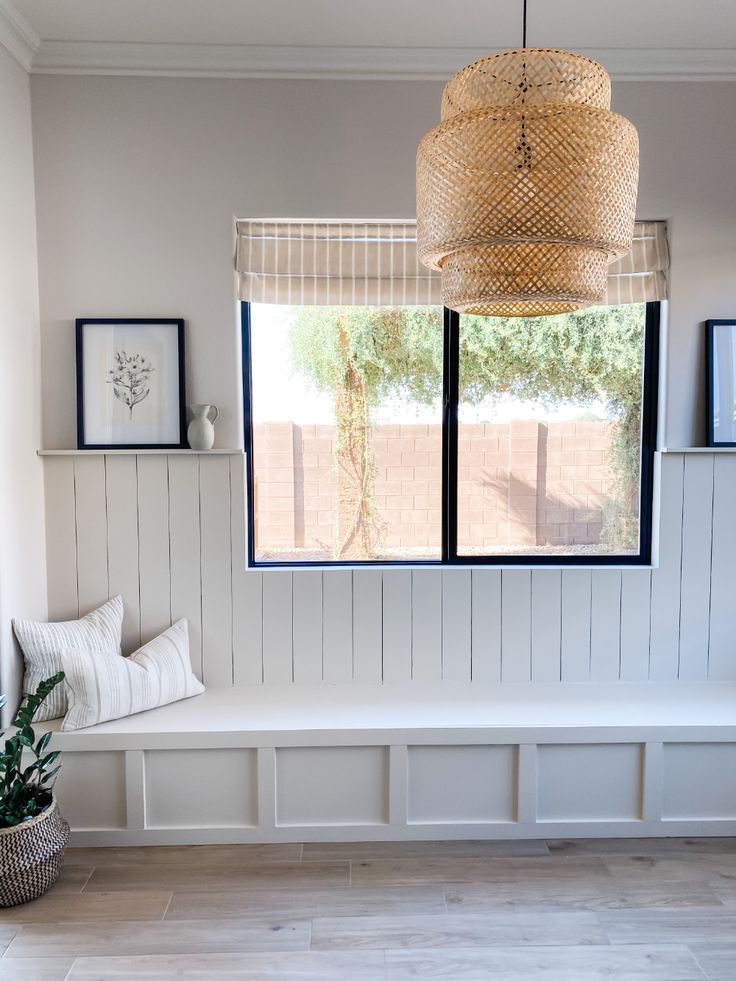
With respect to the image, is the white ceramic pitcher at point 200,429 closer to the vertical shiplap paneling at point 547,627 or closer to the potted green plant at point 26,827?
the potted green plant at point 26,827

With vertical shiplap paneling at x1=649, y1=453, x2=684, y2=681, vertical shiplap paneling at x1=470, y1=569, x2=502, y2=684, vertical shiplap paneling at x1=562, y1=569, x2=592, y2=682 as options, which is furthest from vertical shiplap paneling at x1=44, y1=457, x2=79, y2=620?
vertical shiplap paneling at x1=649, y1=453, x2=684, y2=681

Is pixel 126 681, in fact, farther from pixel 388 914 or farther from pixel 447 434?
pixel 447 434

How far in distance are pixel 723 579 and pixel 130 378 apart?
243 centimetres

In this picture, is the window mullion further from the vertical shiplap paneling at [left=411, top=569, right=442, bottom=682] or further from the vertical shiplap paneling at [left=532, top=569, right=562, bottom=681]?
the vertical shiplap paneling at [left=532, top=569, right=562, bottom=681]

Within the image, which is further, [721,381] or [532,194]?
[721,381]

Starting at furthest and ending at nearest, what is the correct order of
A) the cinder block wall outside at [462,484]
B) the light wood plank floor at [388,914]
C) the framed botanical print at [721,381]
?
the cinder block wall outside at [462,484], the framed botanical print at [721,381], the light wood plank floor at [388,914]

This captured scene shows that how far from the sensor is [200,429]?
2.68m

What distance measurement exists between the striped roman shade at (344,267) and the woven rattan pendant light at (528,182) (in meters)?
1.23

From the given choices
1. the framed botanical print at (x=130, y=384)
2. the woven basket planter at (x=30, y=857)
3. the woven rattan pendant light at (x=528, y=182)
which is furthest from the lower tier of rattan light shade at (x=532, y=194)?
the woven basket planter at (x=30, y=857)

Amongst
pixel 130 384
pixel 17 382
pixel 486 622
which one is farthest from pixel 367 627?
pixel 17 382

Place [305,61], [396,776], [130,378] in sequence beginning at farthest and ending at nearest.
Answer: [130,378], [305,61], [396,776]

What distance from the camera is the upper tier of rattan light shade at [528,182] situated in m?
1.33

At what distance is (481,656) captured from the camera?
2.84 m

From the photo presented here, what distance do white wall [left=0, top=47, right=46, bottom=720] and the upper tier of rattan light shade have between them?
1.65 m
